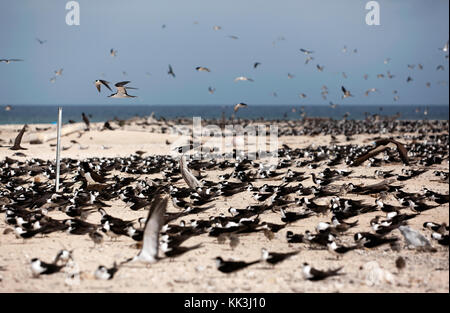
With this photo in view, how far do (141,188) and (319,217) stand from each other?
209 inches

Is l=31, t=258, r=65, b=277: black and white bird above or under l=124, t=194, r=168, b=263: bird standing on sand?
under

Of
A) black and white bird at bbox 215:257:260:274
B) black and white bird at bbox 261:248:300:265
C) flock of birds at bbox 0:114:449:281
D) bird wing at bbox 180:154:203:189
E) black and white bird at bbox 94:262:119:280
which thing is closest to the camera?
black and white bird at bbox 94:262:119:280

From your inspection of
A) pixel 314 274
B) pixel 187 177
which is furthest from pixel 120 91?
pixel 314 274

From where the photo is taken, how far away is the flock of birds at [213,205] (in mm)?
7383

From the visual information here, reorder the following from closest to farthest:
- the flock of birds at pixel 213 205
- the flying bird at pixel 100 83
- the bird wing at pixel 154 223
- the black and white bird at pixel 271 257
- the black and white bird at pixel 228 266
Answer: the bird wing at pixel 154 223, the black and white bird at pixel 228 266, the black and white bird at pixel 271 257, the flock of birds at pixel 213 205, the flying bird at pixel 100 83

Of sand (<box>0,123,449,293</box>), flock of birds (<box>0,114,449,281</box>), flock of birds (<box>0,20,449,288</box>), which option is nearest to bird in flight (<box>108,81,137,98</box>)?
flock of birds (<box>0,20,449,288</box>)

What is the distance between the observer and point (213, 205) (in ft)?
37.9

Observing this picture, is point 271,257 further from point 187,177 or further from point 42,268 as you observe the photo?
point 187,177

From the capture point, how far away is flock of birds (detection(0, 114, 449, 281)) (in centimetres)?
738

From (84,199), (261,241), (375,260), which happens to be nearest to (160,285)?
(261,241)

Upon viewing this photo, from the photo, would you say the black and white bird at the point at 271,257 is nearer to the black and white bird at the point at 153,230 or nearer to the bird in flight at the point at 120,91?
the black and white bird at the point at 153,230

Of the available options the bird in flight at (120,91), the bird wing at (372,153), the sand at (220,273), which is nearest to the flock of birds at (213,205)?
the bird wing at (372,153)

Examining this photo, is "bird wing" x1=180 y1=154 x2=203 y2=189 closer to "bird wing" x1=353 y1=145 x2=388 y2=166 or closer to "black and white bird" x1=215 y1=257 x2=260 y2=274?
"bird wing" x1=353 y1=145 x2=388 y2=166
